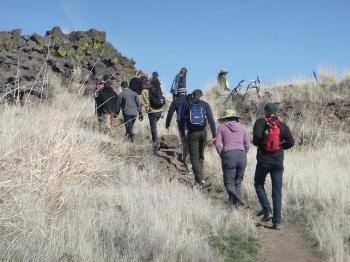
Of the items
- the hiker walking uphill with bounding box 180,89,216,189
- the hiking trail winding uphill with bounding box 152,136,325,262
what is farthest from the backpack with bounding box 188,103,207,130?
the hiking trail winding uphill with bounding box 152,136,325,262

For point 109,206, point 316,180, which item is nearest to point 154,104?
point 316,180

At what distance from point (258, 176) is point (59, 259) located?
15.0ft

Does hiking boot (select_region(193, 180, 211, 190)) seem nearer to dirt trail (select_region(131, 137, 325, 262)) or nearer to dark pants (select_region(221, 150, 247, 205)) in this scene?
dirt trail (select_region(131, 137, 325, 262))

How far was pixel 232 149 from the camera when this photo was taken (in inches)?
409

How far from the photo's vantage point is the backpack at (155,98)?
15344 millimetres

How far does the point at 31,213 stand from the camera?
695cm

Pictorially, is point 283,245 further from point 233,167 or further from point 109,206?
point 109,206

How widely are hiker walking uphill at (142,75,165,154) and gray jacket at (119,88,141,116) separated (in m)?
0.31

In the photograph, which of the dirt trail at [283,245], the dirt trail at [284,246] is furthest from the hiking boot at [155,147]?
the dirt trail at [284,246]

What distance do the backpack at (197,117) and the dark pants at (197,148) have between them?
15cm

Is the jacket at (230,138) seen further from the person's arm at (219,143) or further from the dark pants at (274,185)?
the dark pants at (274,185)

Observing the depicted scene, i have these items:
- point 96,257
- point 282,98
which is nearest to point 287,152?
point 282,98

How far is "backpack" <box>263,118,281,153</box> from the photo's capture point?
9.50 metres

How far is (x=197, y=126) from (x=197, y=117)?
0.61 ft
